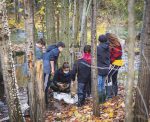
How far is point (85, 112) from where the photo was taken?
8852mm

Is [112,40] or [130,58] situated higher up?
[130,58]

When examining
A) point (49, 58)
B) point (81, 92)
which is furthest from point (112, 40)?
point (49, 58)

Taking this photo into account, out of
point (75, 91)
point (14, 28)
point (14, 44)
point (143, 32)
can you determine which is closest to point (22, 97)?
point (75, 91)

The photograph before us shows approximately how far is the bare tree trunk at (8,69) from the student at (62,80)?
9.73ft

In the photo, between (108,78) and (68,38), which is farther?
(68,38)

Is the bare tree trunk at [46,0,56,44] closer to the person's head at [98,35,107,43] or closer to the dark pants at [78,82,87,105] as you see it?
the dark pants at [78,82,87,105]

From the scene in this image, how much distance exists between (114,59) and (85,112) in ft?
5.81

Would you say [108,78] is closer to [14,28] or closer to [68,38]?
[68,38]


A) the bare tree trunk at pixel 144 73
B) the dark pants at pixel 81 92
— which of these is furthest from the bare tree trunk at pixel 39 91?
the bare tree trunk at pixel 144 73

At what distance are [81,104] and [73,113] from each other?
2.02 ft

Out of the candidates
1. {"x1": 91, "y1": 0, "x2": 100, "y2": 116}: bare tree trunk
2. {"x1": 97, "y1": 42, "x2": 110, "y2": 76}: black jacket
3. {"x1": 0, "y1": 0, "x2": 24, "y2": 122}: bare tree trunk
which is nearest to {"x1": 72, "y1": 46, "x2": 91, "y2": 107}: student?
{"x1": 97, "y1": 42, "x2": 110, "y2": 76}: black jacket

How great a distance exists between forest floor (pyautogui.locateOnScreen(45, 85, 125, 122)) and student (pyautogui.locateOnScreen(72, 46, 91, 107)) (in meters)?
0.30

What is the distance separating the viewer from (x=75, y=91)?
10.8m

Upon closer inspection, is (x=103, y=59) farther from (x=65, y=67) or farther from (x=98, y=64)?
(x=65, y=67)
